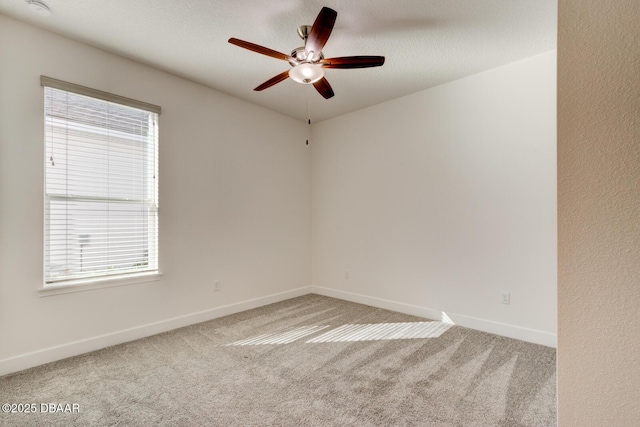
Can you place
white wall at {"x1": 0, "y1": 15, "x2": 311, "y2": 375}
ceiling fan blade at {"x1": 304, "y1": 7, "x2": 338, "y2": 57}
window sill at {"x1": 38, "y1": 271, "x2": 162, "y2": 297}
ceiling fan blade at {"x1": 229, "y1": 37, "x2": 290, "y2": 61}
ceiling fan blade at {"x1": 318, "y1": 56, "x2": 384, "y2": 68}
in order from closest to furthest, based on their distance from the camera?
1. ceiling fan blade at {"x1": 304, "y1": 7, "x2": 338, "y2": 57}
2. ceiling fan blade at {"x1": 229, "y1": 37, "x2": 290, "y2": 61}
3. ceiling fan blade at {"x1": 318, "y1": 56, "x2": 384, "y2": 68}
4. white wall at {"x1": 0, "y1": 15, "x2": 311, "y2": 375}
5. window sill at {"x1": 38, "y1": 271, "x2": 162, "y2": 297}

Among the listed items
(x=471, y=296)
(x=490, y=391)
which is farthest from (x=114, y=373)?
(x=471, y=296)

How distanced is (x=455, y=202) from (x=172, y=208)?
307cm

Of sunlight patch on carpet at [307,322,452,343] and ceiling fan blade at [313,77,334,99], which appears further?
sunlight patch on carpet at [307,322,452,343]

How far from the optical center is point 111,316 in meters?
2.78

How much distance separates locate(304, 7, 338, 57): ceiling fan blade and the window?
1.91 meters

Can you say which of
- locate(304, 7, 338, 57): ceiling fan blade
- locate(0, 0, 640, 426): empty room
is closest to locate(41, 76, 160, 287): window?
locate(0, 0, 640, 426): empty room

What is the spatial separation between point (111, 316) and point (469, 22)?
3.95 meters

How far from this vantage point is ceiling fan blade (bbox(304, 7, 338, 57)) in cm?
175

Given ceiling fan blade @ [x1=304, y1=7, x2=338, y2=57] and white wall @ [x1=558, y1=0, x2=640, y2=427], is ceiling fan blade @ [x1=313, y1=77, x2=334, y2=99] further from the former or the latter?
white wall @ [x1=558, y1=0, x2=640, y2=427]

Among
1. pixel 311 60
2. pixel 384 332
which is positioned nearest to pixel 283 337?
pixel 384 332

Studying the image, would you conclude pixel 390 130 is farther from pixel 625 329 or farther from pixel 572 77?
pixel 625 329

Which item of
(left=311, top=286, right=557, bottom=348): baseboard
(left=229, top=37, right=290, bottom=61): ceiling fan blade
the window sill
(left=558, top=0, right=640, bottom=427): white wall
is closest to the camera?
(left=558, top=0, right=640, bottom=427): white wall

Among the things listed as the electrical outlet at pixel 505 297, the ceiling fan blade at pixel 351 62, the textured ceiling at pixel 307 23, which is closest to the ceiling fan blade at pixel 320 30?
the ceiling fan blade at pixel 351 62

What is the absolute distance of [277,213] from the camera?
14.2 feet
